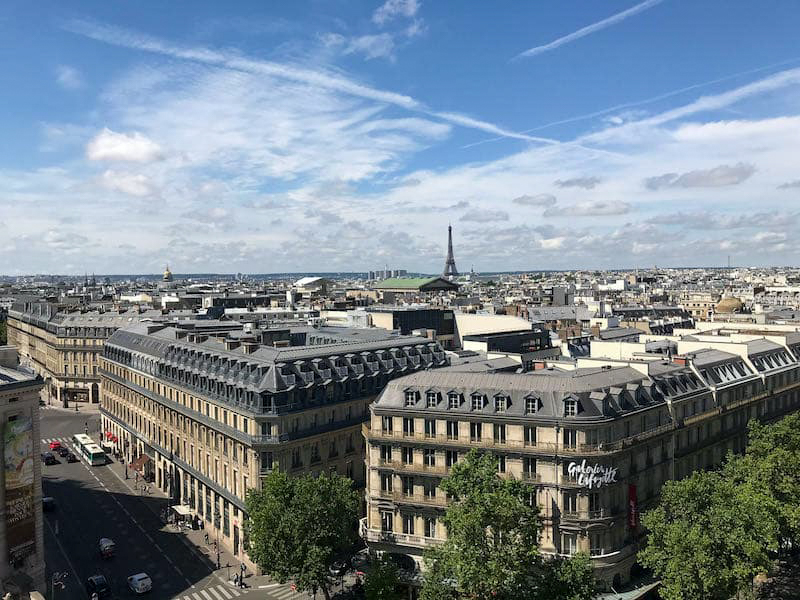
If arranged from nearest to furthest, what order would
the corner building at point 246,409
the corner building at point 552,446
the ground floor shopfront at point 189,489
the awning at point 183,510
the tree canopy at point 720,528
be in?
1. the tree canopy at point 720,528
2. the corner building at point 552,446
3. the corner building at point 246,409
4. the ground floor shopfront at point 189,489
5. the awning at point 183,510

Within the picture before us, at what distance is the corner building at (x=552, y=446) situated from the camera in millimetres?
67062

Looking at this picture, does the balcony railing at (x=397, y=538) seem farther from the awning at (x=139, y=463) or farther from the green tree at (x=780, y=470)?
the awning at (x=139, y=463)

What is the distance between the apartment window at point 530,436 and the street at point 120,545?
94.5 ft

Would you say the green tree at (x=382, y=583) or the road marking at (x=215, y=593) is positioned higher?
the green tree at (x=382, y=583)

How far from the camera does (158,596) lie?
73.1 metres

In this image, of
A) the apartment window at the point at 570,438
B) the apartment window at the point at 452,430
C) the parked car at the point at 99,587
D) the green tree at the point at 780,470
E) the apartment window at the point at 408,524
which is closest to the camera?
the apartment window at the point at 570,438

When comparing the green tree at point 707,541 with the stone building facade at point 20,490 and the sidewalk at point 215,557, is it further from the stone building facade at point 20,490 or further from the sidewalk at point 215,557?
the stone building facade at point 20,490

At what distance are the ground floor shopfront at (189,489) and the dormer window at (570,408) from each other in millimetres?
38472

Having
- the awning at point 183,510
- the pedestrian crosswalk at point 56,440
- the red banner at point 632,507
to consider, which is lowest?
the pedestrian crosswalk at point 56,440

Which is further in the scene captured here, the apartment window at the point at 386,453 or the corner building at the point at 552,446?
the apartment window at the point at 386,453

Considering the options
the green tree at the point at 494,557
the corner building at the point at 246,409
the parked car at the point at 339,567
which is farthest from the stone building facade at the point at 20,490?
the green tree at the point at 494,557

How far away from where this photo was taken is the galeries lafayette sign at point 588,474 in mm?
66438

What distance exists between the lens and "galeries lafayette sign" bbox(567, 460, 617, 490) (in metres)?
A: 66.4

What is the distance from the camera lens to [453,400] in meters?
73.1
